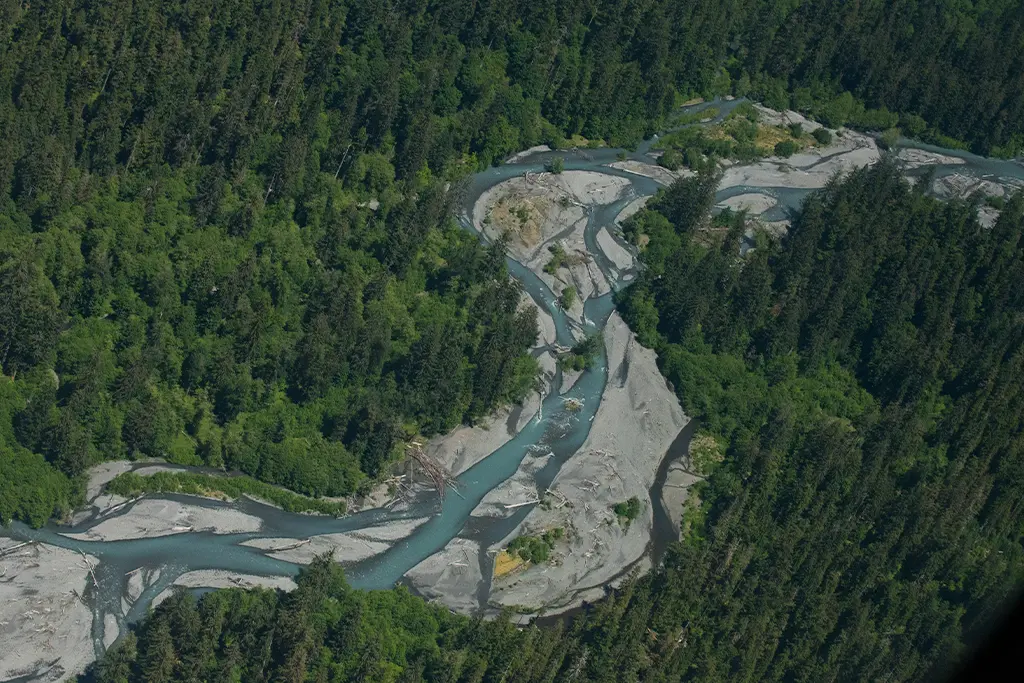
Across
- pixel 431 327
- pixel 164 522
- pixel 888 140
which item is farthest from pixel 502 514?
pixel 888 140

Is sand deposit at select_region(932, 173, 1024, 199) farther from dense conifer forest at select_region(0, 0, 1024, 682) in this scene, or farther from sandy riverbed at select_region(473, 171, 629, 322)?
sandy riverbed at select_region(473, 171, 629, 322)

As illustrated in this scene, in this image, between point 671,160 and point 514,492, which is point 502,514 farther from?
point 671,160

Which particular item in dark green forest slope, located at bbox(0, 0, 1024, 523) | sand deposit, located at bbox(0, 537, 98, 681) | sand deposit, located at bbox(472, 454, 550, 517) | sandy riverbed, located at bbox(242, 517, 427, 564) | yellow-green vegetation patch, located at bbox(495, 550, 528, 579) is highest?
dark green forest slope, located at bbox(0, 0, 1024, 523)

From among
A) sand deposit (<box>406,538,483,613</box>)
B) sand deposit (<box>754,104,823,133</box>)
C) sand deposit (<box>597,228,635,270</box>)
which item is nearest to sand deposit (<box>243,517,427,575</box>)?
sand deposit (<box>406,538,483,613</box>)

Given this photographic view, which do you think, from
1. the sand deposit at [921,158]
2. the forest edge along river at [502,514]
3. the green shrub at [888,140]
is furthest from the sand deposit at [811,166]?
the forest edge along river at [502,514]

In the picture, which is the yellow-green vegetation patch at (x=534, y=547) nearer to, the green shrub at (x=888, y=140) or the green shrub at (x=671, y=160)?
the green shrub at (x=671, y=160)

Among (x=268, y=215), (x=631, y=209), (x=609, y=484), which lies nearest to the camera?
(x=609, y=484)

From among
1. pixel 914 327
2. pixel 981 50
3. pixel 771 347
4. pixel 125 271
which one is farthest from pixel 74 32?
pixel 981 50

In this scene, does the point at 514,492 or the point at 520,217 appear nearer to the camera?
the point at 514,492
